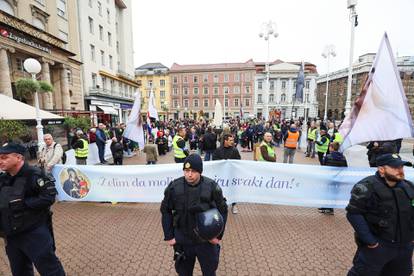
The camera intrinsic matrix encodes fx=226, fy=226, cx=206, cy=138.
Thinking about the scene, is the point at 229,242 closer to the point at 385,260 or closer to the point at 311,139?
the point at 385,260

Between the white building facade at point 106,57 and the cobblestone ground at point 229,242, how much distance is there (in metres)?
24.0

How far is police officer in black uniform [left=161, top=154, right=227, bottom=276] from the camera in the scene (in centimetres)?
241

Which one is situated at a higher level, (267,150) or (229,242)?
(267,150)

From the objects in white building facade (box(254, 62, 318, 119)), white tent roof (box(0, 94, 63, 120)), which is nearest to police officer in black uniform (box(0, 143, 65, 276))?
white tent roof (box(0, 94, 63, 120))

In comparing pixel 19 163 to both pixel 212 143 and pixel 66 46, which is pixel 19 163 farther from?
pixel 66 46

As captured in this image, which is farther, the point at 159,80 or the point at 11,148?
the point at 159,80

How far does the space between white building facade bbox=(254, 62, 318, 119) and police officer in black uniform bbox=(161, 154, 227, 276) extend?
68.2 metres

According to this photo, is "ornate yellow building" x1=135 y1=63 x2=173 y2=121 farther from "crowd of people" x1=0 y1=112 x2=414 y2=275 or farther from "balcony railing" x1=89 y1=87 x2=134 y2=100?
"crowd of people" x1=0 y1=112 x2=414 y2=275

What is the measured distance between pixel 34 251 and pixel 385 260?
3.77 meters

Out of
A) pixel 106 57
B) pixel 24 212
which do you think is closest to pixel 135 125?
pixel 24 212

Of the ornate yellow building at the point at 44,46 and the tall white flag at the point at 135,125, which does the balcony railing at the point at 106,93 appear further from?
the tall white flag at the point at 135,125

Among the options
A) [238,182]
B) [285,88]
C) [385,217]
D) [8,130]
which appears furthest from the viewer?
[285,88]

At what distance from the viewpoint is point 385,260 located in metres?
2.32

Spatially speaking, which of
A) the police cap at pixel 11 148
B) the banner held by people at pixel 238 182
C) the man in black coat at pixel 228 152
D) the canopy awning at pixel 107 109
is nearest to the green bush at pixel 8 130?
the banner held by people at pixel 238 182
